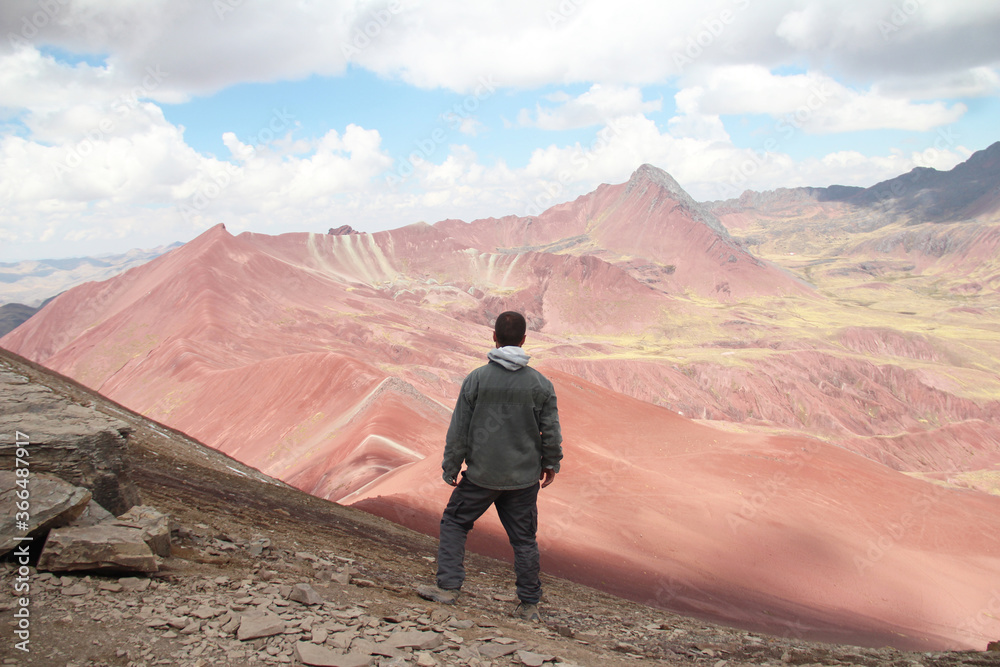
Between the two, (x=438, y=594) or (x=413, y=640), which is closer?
(x=413, y=640)

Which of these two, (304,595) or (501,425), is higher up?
(501,425)

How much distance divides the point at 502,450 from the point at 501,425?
0.18 m

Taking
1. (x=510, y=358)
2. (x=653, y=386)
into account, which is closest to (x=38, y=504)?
(x=510, y=358)

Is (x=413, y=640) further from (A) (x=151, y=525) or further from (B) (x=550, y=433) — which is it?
(A) (x=151, y=525)

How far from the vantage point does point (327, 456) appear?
18625 millimetres

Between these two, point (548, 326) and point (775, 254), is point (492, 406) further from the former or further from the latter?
point (775, 254)

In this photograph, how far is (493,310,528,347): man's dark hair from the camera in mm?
4223

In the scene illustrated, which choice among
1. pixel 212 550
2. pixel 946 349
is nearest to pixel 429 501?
pixel 212 550

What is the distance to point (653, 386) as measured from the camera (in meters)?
53.6

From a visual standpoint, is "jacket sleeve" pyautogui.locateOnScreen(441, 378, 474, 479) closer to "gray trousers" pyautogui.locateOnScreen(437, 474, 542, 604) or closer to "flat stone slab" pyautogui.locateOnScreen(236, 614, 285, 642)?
"gray trousers" pyautogui.locateOnScreen(437, 474, 542, 604)

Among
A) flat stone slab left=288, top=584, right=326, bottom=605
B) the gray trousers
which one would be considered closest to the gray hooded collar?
the gray trousers

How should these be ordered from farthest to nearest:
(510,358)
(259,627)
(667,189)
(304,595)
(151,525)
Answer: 1. (667,189)
2. (510,358)
3. (151,525)
4. (304,595)
5. (259,627)

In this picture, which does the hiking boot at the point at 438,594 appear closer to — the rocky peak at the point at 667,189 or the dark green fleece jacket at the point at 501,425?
the dark green fleece jacket at the point at 501,425

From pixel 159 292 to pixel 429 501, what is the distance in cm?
5361
